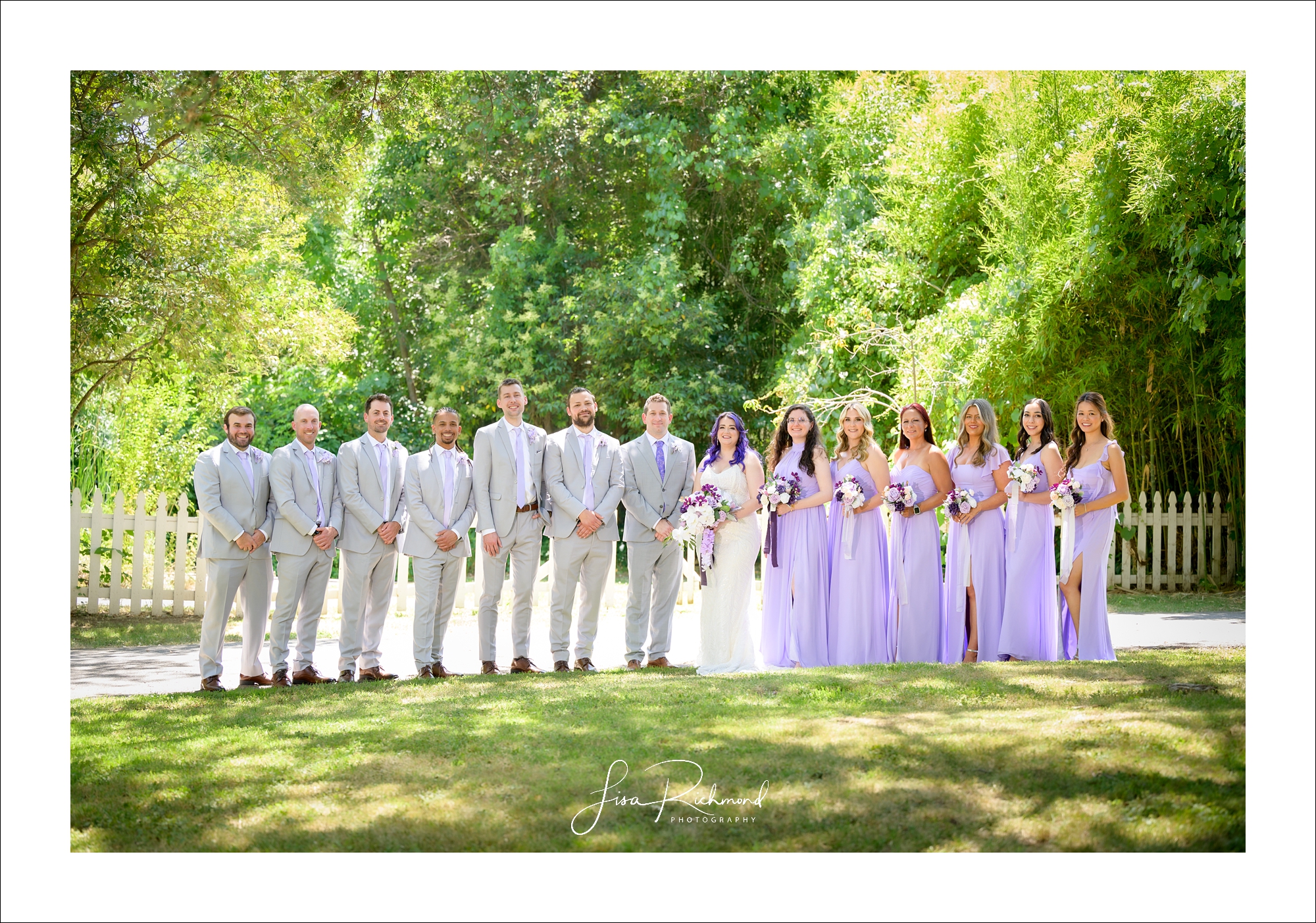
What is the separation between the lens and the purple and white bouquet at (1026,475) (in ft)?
22.4

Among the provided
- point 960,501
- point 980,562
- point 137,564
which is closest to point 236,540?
point 137,564

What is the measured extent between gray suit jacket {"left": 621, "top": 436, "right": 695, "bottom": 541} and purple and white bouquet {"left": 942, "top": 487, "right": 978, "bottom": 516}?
66.8 inches

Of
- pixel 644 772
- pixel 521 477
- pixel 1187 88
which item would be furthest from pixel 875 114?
pixel 644 772

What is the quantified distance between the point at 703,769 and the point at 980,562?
2848 millimetres

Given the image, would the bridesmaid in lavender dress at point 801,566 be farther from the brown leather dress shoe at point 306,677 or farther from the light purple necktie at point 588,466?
the brown leather dress shoe at point 306,677

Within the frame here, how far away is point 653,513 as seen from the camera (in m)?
7.12

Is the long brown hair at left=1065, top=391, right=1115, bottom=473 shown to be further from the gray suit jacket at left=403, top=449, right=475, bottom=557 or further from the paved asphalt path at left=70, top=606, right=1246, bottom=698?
the gray suit jacket at left=403, top=449, right=475, bottom=557

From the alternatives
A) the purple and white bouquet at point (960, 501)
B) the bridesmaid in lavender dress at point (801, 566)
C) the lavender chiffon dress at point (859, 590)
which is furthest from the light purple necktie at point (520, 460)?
the purple and white bouquet at point (960, 501)

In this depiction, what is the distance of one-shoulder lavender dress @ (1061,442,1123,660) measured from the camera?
6875 millimetres

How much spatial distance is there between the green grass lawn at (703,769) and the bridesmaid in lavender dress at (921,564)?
4.16 ft

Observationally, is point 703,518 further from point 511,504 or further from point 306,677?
point 306,677

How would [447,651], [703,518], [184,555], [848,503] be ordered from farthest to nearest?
1. [184,555]
2. [447,651]
3. [848,503]
4. [703,518]

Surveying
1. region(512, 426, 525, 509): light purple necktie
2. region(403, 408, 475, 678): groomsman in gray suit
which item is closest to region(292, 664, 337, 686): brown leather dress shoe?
region(403, 408, 475, 678): groomsman in gray suit

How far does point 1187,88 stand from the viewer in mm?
7098
